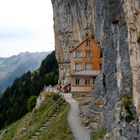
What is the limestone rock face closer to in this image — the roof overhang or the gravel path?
the gravel path

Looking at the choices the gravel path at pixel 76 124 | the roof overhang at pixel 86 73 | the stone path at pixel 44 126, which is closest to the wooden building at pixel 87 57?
the roof overhang at pixel 86 73

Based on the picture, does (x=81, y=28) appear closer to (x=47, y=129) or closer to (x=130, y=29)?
(x=47, y=129)

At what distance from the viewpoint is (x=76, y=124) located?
54438 mm

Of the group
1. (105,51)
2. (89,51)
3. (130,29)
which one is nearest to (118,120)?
(130,29)

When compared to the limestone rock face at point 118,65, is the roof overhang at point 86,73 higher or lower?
lower

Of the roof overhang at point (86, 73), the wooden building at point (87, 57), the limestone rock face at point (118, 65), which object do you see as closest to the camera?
the limestone rock face at point (118, 65)

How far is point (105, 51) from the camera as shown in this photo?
149ft

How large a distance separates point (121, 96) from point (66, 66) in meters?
69.3

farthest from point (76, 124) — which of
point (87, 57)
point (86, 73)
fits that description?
point (87, 57)

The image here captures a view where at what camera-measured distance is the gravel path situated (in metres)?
49.7

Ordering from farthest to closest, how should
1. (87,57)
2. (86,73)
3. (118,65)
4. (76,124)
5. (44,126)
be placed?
(87,57) < (86,73) < (44,126) < (76,124) < (118,65)

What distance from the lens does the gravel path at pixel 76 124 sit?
49.7m

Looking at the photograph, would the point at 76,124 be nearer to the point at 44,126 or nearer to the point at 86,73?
the point at 44,126

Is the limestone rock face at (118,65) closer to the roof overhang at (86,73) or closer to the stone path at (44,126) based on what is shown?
the stone path at (44,126)
